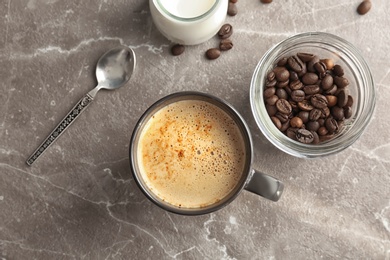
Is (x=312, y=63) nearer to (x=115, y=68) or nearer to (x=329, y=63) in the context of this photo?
(x=329, y=63)

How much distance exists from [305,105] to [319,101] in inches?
1.4

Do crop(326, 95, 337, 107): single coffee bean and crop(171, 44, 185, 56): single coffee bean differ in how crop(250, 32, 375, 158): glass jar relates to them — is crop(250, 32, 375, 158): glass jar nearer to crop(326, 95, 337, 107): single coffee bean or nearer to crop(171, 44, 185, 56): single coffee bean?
crop(326, 95, 337, 107): single coffee bean

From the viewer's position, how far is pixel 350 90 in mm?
1374

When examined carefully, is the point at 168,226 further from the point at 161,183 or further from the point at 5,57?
the point at 5,57

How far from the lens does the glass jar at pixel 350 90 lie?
4.25 feet

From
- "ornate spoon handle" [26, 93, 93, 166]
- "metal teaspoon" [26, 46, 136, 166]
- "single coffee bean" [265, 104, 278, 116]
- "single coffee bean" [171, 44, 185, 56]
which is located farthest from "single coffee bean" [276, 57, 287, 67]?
"ornate spoon handle" [26, 93, 93, 166]

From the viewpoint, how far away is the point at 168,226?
1.41 metres

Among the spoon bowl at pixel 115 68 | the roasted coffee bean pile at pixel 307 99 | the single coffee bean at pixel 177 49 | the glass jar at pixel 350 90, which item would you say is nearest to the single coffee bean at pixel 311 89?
the roasted coffee bean pile at pixel 307 99

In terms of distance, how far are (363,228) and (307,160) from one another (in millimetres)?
232

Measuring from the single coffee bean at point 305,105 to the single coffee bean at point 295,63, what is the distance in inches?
3.1

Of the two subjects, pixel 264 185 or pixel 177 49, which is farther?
pixel 177 49

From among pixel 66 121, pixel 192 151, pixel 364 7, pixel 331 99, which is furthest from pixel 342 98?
Answer: pixel 66 121

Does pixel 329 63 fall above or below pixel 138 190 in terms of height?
above

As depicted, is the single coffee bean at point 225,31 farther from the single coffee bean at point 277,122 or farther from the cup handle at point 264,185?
the cup handle at point 264,185
